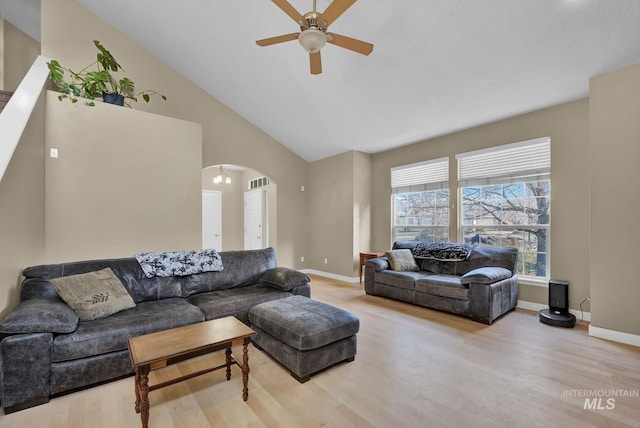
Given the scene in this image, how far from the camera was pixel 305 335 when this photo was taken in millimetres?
2109

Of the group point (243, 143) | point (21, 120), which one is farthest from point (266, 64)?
point (21, 120)

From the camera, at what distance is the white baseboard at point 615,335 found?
107 inches

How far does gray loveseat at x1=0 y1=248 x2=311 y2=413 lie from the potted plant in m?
2.25

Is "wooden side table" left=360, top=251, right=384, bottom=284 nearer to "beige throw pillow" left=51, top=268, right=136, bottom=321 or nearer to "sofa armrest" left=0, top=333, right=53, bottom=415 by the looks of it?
"beige throw pillow" left=51, top=268, right=136, bottom=321

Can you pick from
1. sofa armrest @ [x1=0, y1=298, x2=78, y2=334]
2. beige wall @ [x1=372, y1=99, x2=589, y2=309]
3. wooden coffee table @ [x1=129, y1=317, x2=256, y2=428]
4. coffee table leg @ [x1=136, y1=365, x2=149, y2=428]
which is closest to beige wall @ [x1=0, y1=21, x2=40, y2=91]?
sofa armrest @ [x1=0, y1=298, x2=78, y2=334]

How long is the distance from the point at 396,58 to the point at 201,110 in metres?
3.60

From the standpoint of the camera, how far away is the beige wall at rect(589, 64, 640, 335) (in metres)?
2.76

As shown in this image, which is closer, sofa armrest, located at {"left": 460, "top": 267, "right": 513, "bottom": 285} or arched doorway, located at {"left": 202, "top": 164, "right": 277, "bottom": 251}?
sofa armrest, located at {"left": 460, "top": 267, "right": 513, "bottom": 285}

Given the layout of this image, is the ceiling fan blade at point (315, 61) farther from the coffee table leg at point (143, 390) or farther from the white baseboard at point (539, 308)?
the white baseboard at point (539, 308)

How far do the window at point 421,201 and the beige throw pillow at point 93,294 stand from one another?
14.9 feet

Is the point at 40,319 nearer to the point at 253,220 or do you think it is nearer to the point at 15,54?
the point at 15,54

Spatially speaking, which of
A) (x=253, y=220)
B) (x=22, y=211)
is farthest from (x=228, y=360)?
(x=253, y=220)

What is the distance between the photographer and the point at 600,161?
2.95m

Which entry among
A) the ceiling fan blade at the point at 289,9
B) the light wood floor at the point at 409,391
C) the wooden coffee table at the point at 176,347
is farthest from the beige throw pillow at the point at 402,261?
the ceiling fan blade at the point at 289,9
